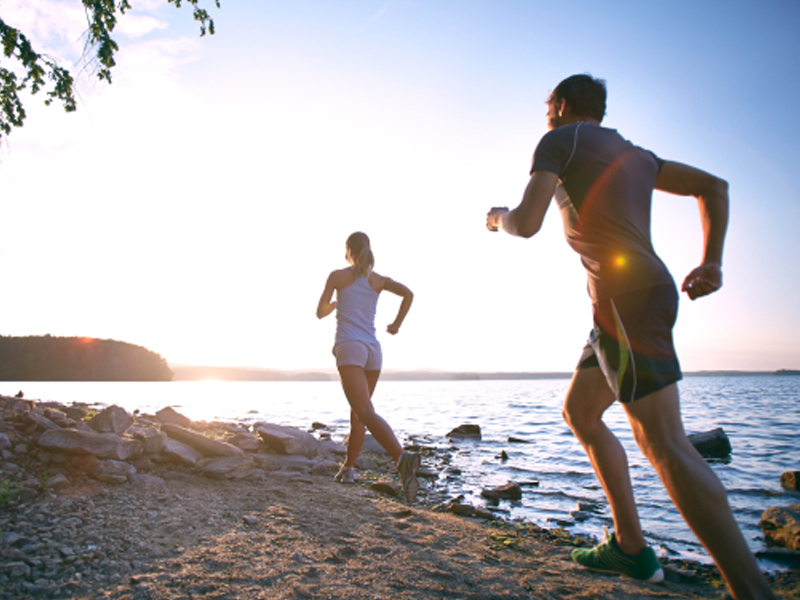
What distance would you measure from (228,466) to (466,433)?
352 inches

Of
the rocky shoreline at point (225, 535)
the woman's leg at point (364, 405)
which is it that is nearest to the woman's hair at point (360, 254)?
the woman's leg at point (364, 405)

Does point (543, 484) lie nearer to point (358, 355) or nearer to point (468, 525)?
point (468, 525)

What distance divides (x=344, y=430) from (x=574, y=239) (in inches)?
484

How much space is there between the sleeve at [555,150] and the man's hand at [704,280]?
2.59ft

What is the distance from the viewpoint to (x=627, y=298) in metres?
2.00

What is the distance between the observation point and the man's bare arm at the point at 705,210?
1991 millimetres

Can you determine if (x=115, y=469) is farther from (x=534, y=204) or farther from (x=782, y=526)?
(x=782, y=526)

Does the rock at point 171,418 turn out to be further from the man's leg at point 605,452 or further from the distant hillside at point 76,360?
the distant hillside at point 76,360

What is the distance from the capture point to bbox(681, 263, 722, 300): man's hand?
1.97 m

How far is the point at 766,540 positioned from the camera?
4039mm

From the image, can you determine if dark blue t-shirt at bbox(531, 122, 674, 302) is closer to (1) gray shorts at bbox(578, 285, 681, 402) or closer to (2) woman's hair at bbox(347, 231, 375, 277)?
(1) gray shorts at bbox(578, 285, 681, 402)

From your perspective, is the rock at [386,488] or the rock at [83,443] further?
the rock at [386,488]

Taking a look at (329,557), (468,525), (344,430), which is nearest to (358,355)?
(468,525)

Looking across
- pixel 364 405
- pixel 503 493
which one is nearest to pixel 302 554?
pixel 364 405
